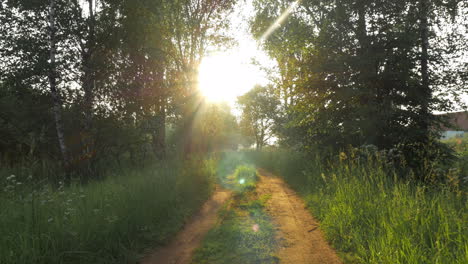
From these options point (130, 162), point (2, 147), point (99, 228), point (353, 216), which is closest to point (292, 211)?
point (353, 216)

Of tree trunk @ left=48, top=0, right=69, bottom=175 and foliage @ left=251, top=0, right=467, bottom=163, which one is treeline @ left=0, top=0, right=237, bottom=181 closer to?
tree trunk @ left=48, top=0, right=69, bottom=175

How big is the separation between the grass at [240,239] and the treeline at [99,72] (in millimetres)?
6393

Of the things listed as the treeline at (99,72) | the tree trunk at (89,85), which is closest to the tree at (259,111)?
the treeline at (99,72)

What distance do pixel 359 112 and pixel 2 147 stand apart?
1809cm

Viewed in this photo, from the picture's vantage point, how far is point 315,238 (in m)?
4.86

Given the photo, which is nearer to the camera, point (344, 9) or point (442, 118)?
point (442, 118)

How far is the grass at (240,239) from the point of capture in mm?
4051

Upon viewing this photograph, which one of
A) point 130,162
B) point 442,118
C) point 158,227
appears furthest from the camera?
point 130,162

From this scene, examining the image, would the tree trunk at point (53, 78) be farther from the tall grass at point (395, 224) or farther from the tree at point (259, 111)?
the tree at point (259, 111)

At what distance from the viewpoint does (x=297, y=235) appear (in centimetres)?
504

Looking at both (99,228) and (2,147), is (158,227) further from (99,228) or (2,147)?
(2,147)

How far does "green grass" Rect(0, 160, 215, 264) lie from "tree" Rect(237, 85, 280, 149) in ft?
62.9

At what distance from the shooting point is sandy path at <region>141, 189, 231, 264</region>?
4.13 meters

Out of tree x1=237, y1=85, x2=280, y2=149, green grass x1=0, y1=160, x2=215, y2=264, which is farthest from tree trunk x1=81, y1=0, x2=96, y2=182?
tree x1=237, y1=85, x2=280, y2=149
